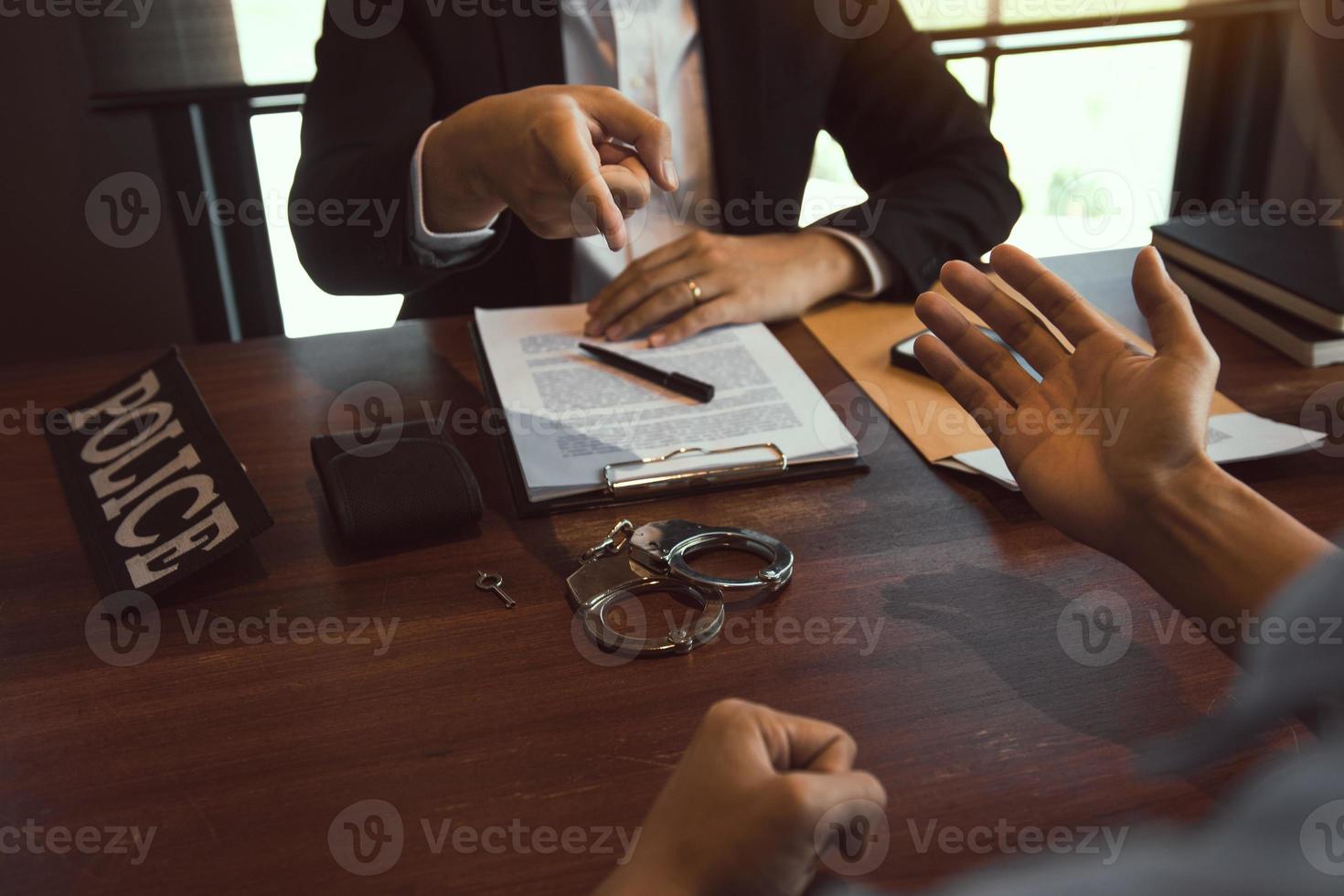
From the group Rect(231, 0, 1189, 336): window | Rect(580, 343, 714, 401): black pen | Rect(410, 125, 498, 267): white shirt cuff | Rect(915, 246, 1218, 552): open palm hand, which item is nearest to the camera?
Rect(915, 246, 1218, 552): open palm hand

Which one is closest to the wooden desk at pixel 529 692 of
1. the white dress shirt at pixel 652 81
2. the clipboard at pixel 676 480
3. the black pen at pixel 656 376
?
the clipboard at pixel 676 480

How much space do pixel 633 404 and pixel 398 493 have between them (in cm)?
27

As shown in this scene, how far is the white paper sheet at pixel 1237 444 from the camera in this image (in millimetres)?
865

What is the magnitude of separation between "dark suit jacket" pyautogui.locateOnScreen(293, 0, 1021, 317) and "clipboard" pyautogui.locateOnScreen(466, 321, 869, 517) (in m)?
0.44

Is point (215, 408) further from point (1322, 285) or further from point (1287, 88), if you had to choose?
point (1287, 88)

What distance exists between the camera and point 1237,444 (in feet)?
2.93

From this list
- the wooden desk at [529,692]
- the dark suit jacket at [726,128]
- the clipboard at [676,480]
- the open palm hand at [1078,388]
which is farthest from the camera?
the dark suit jacket at [726,128]

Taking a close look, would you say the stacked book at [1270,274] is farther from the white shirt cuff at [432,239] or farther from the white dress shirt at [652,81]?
the white shirt cuff at [432,239]

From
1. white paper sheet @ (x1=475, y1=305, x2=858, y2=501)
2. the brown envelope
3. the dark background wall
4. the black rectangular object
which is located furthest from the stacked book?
the dark background wall

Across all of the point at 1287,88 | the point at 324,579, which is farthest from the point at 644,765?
the point at 1287,88

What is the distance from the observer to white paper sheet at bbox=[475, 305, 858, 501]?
90cm

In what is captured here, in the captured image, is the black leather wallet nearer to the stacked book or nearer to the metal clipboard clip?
the metal clipboard clip

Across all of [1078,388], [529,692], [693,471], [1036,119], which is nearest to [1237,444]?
[1078,388]

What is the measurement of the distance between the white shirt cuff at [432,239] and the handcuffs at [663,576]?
557 millimetres
